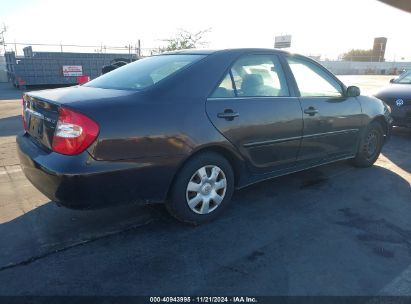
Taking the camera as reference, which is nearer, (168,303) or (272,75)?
(168,303)

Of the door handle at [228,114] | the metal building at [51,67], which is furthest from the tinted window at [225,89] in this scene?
the metal building at [51,67]

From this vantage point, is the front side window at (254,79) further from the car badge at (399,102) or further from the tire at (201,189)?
the car badge at (399,102)

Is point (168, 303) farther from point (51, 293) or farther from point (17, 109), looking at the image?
point (17, 109)

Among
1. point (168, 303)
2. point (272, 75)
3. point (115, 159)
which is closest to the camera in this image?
point (168, 303)

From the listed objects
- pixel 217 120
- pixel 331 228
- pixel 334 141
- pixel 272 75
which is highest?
pixel 272 75

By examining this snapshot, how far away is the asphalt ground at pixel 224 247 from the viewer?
8.54 feet

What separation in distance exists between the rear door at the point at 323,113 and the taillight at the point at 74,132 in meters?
2.39

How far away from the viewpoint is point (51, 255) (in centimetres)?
290

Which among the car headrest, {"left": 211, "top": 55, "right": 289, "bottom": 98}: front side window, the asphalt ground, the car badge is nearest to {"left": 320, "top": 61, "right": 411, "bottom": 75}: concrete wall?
the car badge

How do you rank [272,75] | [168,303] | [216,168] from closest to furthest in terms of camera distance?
1. [168,303]
2. [216,168]
3. [272,75]

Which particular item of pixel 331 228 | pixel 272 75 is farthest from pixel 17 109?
pixel 331 228

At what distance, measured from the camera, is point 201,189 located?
3418mm

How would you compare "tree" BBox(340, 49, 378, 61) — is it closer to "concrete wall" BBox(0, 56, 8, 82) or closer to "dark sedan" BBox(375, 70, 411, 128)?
"concrete wall" BBox(0, 56, 8, 82)

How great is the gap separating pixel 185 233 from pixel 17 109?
9.79 m
